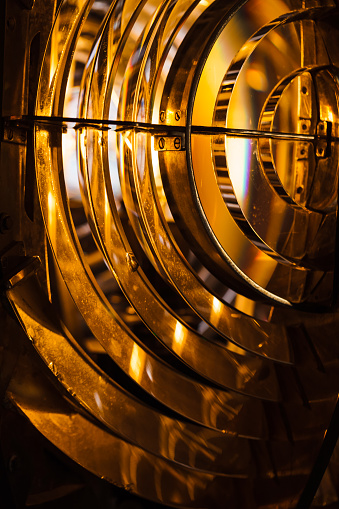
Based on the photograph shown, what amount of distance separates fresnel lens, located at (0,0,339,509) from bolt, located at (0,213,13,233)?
4 cm

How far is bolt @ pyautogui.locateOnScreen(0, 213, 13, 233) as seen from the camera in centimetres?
139

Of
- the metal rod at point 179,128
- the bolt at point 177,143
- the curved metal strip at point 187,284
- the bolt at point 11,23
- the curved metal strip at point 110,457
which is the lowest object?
the curved metal strip at point 110,457

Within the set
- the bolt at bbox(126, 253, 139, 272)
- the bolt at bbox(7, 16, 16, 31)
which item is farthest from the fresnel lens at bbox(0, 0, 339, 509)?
the bolt at bbox(7, 16, 16, 31)

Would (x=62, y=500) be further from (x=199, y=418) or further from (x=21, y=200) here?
(x=21, y=200)

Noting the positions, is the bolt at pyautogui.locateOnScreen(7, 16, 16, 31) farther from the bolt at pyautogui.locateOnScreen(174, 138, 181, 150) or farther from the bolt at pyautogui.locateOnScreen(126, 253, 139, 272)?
the bolt at pyautogui.locateOnScreen(126, 253, 139, 272)

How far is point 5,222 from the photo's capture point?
1396 millimetres

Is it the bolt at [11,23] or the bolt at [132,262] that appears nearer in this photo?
the bolt at [11,23]

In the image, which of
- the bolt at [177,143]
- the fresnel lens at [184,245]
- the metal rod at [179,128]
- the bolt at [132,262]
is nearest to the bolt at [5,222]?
the fresnel lens at [184,245]

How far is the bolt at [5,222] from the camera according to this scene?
1.39m

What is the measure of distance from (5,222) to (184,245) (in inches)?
19.4

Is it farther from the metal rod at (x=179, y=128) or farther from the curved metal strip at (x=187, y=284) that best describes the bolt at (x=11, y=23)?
the curved metal strip at (x=187, y=284)

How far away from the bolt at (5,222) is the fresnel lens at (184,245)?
1.7 inches

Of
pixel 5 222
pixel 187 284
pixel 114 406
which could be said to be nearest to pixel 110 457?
pixel 114 406

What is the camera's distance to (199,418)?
67.0 inches
